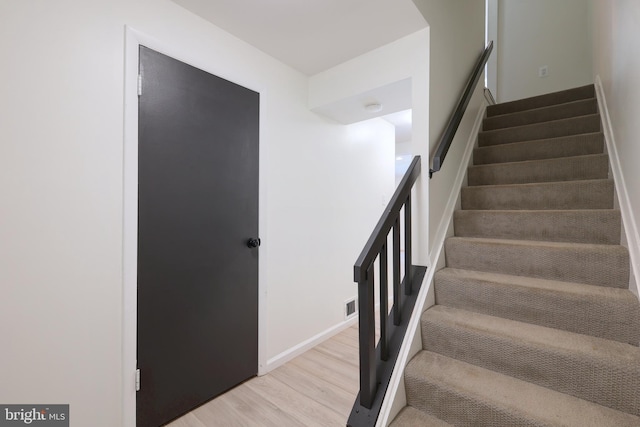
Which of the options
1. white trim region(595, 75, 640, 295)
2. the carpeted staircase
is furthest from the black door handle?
white trim region(595, 75, 640, 295)

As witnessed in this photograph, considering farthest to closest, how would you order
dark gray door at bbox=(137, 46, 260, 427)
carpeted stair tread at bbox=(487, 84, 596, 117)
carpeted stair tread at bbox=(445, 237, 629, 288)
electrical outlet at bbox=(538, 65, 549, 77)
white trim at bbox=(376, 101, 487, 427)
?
electrical outlet at bbox=(538, 65, 549, 77)
carpeted stair tread at bbox=(487, 84, 596, 117)
dark gray door at bbox=(137, 46, 260, 427)
carpeted stair tread at bbox=(445, 237, 629, 288)
white trim at bbox=(376, 101, 487, 427)

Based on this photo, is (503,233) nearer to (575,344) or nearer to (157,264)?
(575,344)

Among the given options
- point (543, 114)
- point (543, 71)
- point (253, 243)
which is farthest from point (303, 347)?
point (543, 71)

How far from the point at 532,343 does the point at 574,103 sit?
2.27 metres

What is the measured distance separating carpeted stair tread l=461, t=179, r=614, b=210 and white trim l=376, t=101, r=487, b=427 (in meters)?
0.15

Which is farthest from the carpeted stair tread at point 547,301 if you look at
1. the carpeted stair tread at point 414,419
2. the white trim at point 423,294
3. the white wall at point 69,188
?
the white wall at point 69,188

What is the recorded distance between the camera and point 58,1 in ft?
3.84

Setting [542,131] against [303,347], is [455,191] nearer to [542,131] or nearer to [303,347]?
[542,131]

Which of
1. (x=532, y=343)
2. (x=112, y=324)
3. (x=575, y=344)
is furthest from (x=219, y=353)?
(x=575, y=344)

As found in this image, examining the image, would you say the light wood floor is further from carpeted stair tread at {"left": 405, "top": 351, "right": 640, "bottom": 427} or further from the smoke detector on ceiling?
the smoke detector on ceiling

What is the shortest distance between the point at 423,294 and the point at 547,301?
551 mm

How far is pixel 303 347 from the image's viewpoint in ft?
7.70

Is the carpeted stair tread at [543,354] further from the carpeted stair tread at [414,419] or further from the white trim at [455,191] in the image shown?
the white trim at [455,191]

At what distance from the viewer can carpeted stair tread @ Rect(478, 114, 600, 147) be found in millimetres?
2104
